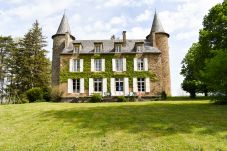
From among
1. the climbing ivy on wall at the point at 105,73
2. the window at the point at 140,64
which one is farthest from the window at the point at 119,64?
the window at the point at 140,64

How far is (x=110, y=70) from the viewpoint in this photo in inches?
1223

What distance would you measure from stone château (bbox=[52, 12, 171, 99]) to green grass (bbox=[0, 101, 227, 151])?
15.2 meters

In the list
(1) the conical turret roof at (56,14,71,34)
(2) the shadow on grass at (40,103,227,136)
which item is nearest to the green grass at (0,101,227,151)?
(2) the shadow on grass at (40,103,227,136)

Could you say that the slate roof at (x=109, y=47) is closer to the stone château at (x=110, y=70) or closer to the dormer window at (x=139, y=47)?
the stone château at (x=110, y=70)

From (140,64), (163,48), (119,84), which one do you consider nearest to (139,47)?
(140,64)

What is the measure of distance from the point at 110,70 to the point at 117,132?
19973 millimetres

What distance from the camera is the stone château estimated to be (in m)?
30.7

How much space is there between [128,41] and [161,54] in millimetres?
4005

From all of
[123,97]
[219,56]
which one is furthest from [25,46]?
[219,56]

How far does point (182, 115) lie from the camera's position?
1455 cm

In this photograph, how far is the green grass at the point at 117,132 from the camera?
9.74 m

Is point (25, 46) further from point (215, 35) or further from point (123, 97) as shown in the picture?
point (215, 35)

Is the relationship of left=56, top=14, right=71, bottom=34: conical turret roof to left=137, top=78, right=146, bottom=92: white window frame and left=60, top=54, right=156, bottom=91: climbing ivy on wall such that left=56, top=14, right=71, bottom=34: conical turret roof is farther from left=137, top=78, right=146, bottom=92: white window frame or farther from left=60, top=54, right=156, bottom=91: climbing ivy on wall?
left=137, top=78, right=146, bottom=92: white window frame

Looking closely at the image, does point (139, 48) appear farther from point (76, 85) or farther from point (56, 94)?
point (56, 94)
